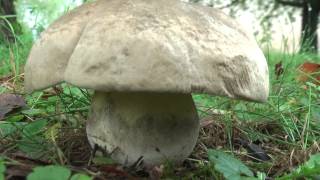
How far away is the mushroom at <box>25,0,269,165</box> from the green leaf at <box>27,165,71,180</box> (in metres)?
0.19

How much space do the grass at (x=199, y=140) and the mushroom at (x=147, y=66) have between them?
93 mm

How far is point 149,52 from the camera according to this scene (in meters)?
1.05

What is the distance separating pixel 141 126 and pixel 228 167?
269 mm

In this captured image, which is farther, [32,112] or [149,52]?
[32,112]

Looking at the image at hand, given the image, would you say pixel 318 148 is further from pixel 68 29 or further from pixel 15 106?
pixel 15 106

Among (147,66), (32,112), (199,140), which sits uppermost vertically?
(147,66)

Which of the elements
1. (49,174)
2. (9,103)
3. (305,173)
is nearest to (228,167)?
(305,173)

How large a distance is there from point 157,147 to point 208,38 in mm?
378

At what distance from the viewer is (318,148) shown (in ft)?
5.31

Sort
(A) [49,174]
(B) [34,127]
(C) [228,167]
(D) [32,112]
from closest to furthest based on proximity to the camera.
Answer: (A) [49,174] < (C) [228,167] < (B) [34,127] < (D) [32,112]

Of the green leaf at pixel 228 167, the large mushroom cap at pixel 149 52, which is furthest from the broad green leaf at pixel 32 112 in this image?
the green leaf at pixel 228 167

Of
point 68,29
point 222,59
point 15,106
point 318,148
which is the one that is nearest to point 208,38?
point 222,59

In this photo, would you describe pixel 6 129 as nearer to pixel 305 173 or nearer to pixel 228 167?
pixel 228 167

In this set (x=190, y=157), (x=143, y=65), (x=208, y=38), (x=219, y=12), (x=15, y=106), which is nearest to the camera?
(x=143, y=65)
